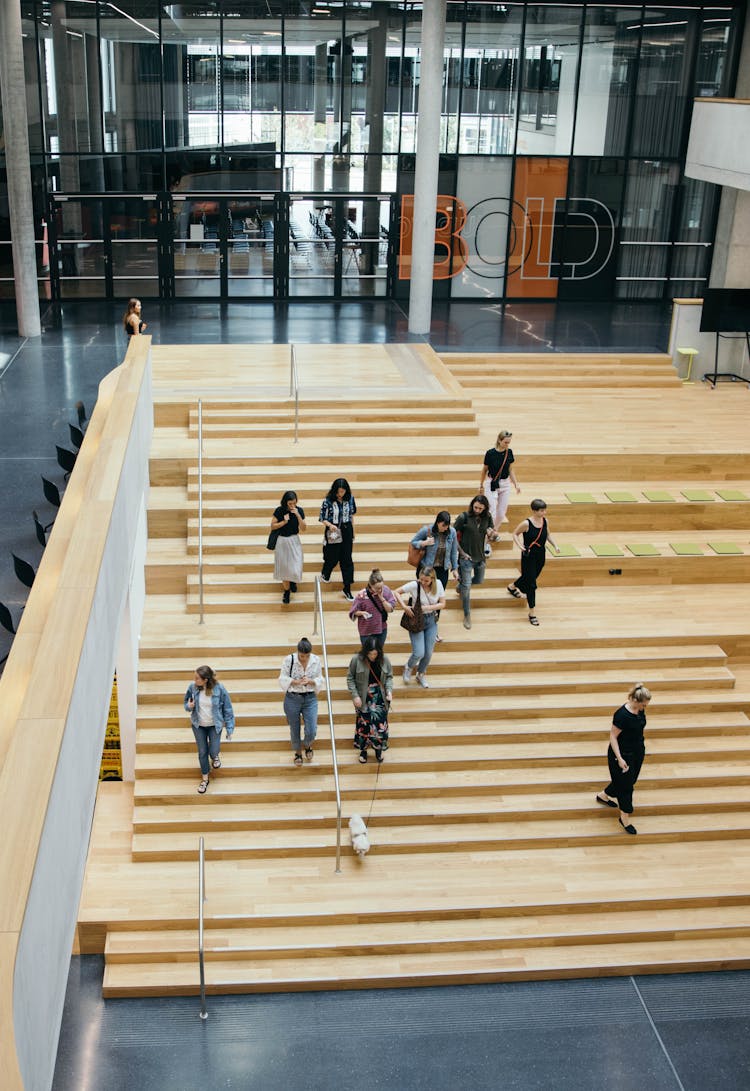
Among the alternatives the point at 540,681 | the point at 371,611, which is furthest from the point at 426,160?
the point at 371,611

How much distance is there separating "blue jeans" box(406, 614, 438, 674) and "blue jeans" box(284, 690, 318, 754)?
1127 millimetres

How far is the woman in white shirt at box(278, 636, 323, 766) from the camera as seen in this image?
9734 mm

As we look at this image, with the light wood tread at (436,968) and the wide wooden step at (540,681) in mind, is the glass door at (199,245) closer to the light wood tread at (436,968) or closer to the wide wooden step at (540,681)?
the wide wooden step at (540,681)

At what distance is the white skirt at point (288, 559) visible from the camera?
1150 centimetres

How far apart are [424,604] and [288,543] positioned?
5.68 feet

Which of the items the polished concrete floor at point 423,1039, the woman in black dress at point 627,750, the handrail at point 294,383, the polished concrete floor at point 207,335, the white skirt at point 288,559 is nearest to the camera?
the polished concrete floor at point 423,1039

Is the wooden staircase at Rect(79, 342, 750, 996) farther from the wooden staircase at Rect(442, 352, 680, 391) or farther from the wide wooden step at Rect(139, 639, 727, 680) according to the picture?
the wooden staircase at Rect(442, 352, 680, 391)

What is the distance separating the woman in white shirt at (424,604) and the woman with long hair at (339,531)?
0.94 metres

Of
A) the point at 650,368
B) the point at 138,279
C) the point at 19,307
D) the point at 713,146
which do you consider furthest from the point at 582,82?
the point at 19,307

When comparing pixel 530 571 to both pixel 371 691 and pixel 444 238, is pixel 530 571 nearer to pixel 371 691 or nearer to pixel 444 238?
pixel 371 691

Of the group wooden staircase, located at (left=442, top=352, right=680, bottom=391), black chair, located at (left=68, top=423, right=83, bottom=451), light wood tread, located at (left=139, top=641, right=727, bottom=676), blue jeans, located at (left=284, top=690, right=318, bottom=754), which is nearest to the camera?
blue jeans, located at (left=284, top=690, right=318, bottom=754)

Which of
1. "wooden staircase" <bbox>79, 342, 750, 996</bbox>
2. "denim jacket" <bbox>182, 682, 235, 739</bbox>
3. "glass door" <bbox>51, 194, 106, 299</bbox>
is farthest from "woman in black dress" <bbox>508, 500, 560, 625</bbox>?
"glass door" <bbox>51, 194, 106, 299</bbox>

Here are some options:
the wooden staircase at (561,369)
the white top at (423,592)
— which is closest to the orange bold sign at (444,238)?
the wooden staircase at (561,369)

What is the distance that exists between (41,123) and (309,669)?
47.9 feet
